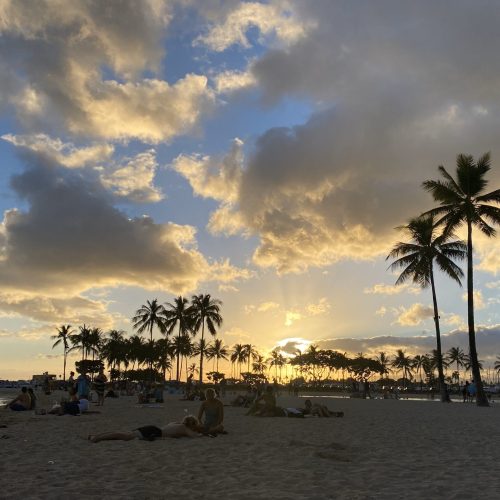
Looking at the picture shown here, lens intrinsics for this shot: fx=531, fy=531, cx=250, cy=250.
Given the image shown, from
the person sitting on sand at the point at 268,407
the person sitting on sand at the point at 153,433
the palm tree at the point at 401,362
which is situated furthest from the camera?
the palm tree at the point at 401,362

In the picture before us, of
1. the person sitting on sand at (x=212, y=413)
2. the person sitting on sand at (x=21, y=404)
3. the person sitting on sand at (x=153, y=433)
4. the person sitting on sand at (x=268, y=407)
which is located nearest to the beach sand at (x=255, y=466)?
the person sitting on sand at (x=153, y=433)

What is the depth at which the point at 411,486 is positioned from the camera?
21.6 feet

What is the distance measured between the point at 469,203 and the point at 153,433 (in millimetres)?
23459

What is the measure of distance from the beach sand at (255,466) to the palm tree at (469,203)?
17.5m

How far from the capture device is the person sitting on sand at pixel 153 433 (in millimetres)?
10430

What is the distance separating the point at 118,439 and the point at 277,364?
148 metres

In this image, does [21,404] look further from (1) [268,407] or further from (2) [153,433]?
(2) [153,433]

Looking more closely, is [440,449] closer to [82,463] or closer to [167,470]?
[167,470]

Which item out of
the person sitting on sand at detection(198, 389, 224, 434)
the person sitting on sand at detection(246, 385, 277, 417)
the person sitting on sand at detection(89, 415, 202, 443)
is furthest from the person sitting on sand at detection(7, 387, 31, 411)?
the person sitting on sand at detection(89, 415, 202, 443)

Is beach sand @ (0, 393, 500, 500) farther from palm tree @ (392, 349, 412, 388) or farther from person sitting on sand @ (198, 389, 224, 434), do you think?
palm tree @ (392, 349, 412, 388)

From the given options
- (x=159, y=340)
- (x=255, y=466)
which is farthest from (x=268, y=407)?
(x=159, y=340)

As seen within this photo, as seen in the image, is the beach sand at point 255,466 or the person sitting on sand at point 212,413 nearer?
the beach sand at point 255,466

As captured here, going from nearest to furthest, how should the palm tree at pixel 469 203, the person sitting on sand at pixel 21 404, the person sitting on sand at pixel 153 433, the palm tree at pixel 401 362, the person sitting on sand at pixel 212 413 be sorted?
1. the person sitting on sand at pixel 153 433
2. the person sitting on sand at pixel 212 413
3. the person sitting on sand at pixel 21 404
4. the palm tree at pixel 469 203
5. the palm tree at pixel 401 362

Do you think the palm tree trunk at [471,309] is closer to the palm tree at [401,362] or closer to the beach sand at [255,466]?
the beach sand at [255,466]
